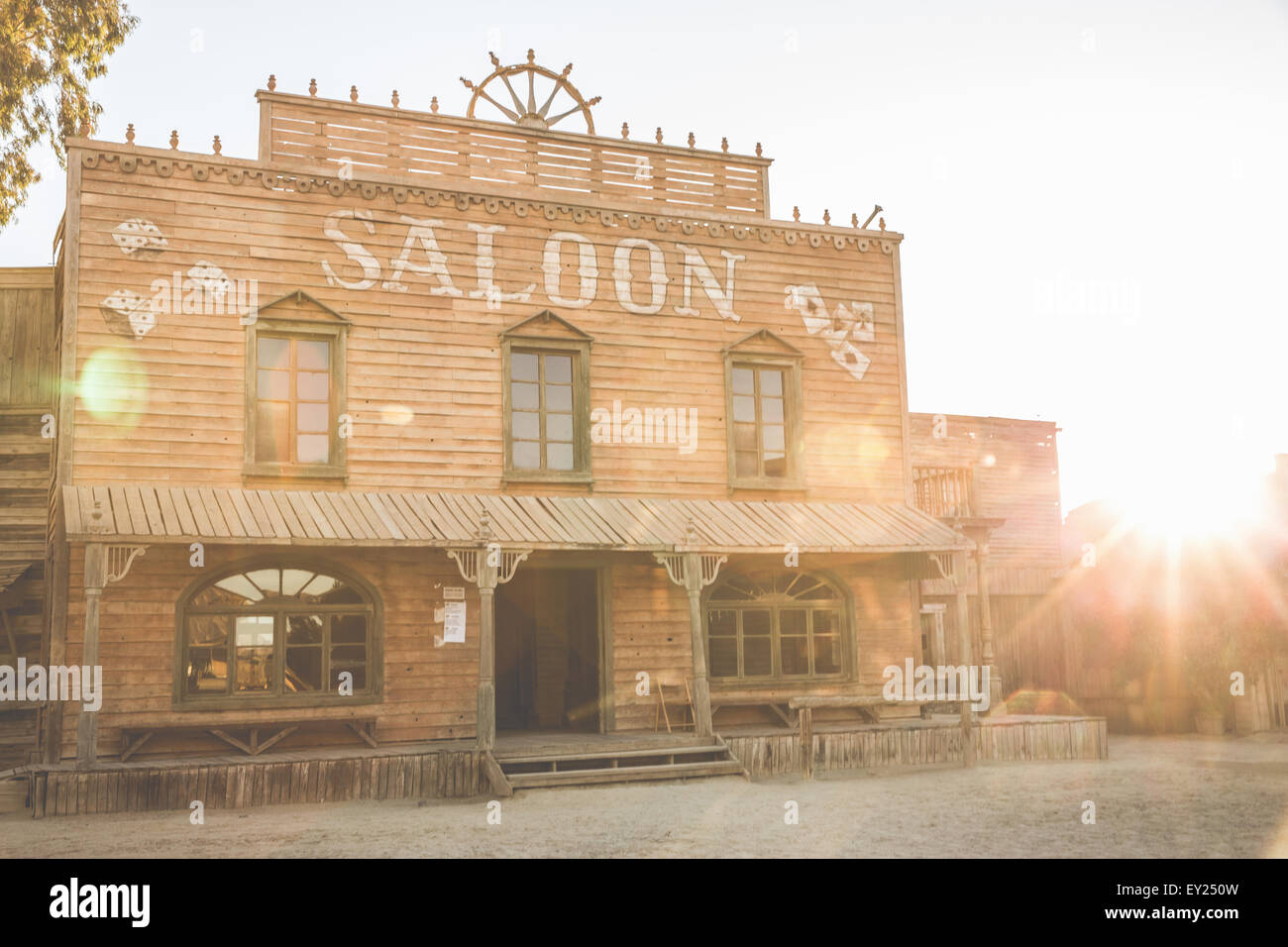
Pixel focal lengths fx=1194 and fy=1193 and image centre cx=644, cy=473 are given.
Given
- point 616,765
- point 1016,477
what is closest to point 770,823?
point 616,765

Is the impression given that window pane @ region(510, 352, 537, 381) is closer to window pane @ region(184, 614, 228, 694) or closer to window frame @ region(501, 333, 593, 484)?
A: window frame @ region(501, 333, 593, 484)

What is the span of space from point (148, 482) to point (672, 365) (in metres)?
6.81

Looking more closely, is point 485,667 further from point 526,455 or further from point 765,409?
point 765,409

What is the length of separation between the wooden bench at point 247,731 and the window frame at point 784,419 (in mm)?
5771

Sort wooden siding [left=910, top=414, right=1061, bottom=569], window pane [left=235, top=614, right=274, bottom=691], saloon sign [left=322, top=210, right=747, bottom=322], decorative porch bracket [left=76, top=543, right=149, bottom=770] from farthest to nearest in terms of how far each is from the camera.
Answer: wooden siding [left=910, top=414, right=1061, bottom=569]
saloon sign [left=322, top=210, right=747, bottom=322]
window pane [left=235, top=614, right=274, bottom=691]
decorative porch bracket [left=76, top=543, right=149, bottom=770]

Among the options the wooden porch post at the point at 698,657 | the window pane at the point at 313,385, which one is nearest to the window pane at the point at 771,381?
the wooden porch post at the point at 698,657

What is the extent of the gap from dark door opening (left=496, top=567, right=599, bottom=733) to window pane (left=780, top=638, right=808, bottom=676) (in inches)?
105

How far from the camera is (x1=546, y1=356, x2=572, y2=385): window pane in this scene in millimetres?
15805

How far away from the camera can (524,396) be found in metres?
15.6

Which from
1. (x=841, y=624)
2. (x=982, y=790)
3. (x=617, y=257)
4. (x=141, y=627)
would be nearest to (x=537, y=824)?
(x=982, y=790)

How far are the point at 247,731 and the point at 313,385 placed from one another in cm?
421

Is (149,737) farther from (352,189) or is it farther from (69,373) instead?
(352,189)

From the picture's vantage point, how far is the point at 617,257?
16.3m

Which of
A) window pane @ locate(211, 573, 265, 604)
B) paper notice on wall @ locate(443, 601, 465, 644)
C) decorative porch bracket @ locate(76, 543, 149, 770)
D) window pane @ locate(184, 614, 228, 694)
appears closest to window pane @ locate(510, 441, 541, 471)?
paper notice on wall @ locate(443, 601, 465, 644)
